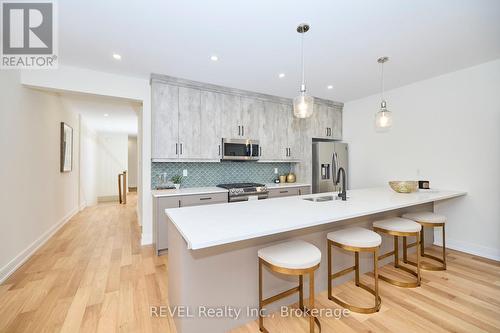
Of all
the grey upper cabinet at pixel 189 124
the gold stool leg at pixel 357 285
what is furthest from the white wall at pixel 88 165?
the gold stool leg at pixel 357 285

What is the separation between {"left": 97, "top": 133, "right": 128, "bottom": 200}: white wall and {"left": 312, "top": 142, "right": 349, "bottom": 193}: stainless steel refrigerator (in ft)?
23.1

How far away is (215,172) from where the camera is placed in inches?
162

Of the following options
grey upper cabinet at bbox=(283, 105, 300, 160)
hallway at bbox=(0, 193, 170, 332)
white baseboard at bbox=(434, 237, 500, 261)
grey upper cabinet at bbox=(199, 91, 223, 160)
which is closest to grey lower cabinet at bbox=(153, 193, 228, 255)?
hallway at bbox=(0, 193, 170, 332)

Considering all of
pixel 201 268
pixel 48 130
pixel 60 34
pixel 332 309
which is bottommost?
pixel 332 309

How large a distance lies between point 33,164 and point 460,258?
A: 6.18m

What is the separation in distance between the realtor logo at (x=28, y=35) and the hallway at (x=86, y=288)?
2.44 m

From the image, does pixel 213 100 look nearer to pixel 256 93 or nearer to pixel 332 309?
pixel 256 93

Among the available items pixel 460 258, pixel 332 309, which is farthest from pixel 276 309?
pixel 460 258

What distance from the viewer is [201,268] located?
4.95 ft

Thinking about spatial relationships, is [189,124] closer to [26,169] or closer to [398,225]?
[26,169]

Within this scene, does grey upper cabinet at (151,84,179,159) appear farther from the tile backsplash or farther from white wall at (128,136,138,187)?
white wall at (128,136,138,187)

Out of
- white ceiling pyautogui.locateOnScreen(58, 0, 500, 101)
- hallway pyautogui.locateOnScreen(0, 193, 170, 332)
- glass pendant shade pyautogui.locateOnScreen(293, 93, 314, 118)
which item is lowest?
hallway pyautogui.locateOnScreen(0, 193, 170, 332)

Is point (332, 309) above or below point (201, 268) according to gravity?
below

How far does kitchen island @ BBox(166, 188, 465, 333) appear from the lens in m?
1.38
